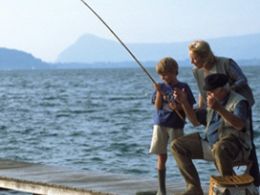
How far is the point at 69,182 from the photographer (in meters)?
9.38

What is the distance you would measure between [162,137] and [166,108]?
29 cm

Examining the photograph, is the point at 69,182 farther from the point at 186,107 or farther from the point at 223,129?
the point at 223,129

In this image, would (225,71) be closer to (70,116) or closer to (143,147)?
(143,147)

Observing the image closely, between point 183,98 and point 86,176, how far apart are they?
321 centimetres

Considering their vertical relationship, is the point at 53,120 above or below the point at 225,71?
below

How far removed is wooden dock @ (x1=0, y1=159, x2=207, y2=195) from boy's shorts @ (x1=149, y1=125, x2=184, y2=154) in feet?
2.52

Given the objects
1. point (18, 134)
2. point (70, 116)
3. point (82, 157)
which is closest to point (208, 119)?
point (82, 157)

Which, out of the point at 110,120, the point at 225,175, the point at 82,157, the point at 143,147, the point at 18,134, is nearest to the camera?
the point at 225,175

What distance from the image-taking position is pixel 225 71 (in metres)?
6.96

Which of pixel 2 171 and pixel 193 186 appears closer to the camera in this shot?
pixel 193 186

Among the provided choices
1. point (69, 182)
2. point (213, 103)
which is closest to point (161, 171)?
point (213, 103)

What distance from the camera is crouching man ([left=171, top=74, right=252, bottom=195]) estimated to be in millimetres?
6570

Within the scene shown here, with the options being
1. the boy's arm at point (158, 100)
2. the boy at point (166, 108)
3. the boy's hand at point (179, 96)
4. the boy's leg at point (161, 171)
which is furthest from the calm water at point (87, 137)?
the boy's hand at point (179, 96)

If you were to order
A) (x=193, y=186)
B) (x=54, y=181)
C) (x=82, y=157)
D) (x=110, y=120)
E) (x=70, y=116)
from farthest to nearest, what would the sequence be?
(x=70, y=116)
(x=110, y=120)
(x=82, y=157)
(x=54, y=181)
(x=193, y=186)
